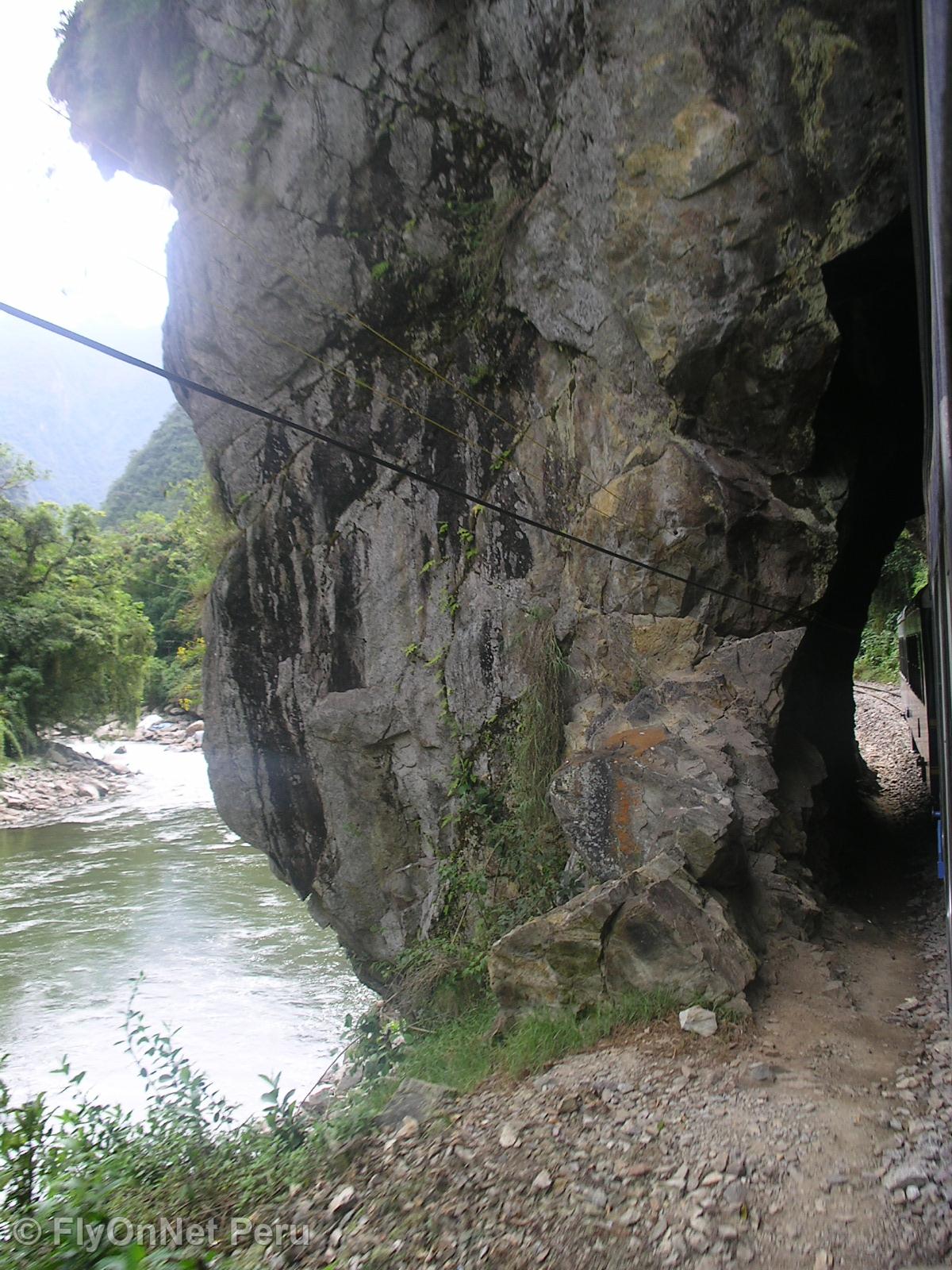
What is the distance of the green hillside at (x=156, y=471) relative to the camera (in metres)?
62.3

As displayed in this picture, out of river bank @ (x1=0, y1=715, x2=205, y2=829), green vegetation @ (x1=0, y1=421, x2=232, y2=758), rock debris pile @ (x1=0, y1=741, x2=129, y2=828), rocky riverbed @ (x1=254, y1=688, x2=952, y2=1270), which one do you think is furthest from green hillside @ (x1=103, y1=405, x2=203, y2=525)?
rocky riverbed @ (x1=254, y1=688, x2=952, y2=1270)

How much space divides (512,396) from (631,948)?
14.5 ft

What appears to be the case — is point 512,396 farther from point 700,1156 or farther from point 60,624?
point 60,624

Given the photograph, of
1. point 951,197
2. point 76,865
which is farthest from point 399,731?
point 76,865

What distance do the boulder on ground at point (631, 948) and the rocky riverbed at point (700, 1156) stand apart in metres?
0.26

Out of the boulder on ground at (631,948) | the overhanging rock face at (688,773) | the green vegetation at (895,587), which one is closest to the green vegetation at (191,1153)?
the boulder on ground at (631,948)

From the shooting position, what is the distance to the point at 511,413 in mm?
7297

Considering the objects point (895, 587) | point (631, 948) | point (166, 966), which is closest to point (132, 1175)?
point (631, 948)

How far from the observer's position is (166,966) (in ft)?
39.5

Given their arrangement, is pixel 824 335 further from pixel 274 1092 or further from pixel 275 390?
pixel 274 1092

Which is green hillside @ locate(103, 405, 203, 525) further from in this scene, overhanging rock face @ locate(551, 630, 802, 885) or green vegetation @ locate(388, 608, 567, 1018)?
overhanging rock face @ locate(551, 630, 802, 885)

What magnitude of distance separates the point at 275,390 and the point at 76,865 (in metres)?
12.9

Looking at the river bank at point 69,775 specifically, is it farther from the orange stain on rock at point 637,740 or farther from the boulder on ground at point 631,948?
the boulder on ground at point 631,948

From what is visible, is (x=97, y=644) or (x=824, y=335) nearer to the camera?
(x=824, y=335)
